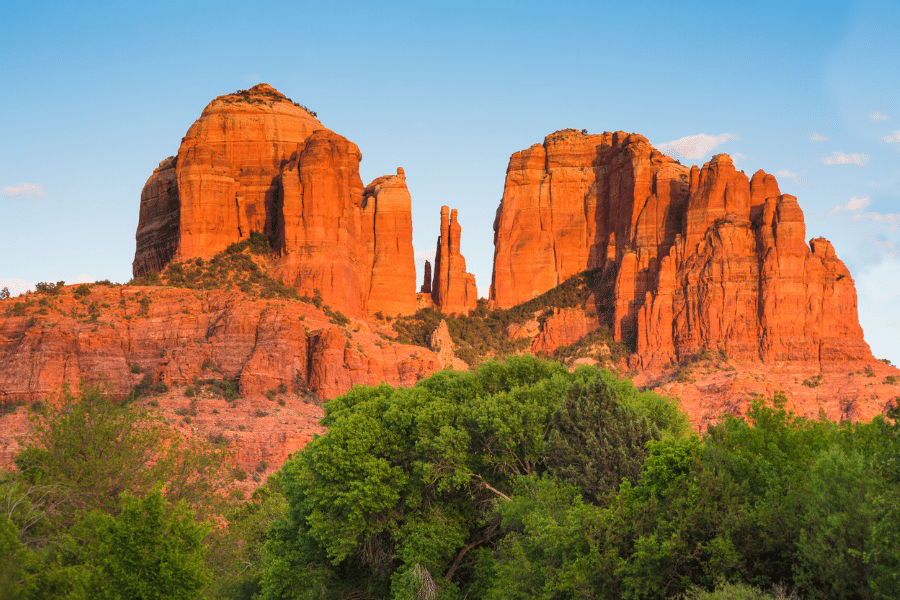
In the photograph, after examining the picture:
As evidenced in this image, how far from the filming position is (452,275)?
12756 cm

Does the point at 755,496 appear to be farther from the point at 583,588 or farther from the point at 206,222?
the point at 206,222

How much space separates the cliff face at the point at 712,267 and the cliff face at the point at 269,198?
1285 inches

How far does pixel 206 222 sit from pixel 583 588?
7864 centimetres

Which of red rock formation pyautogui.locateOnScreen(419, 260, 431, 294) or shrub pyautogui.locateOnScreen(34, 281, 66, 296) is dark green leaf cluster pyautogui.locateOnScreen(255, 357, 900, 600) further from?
red rock formation pyautogui.locateOnScreen(419, 260, 431, 294)

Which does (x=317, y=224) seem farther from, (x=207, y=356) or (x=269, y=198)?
(x=207, y=356)

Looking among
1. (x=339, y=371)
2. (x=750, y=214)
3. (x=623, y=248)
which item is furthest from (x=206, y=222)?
(x=750, y=214)

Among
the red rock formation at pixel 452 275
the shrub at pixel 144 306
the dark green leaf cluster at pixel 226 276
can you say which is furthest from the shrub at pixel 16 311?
the red rock formation at pixel 452 275

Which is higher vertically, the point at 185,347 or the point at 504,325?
the point at 504,325

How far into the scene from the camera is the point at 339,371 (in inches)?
3167

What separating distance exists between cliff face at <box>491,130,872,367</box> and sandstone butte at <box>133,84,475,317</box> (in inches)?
1255

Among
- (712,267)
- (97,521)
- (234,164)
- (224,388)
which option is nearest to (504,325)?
(712,267)

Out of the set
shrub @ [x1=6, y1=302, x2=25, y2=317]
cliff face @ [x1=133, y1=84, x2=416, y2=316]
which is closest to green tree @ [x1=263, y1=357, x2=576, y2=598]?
shrub @ [x1=6, y1=302, x2=25, y2=317]

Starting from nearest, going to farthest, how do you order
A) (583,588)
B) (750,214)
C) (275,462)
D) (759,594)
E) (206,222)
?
(759,594) → (583,588) → (275,462) → (206,222) → (750,214)

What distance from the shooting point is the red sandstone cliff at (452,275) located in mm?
126438
